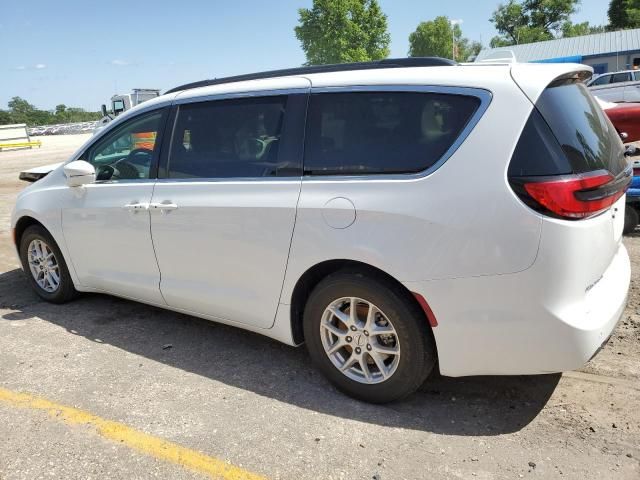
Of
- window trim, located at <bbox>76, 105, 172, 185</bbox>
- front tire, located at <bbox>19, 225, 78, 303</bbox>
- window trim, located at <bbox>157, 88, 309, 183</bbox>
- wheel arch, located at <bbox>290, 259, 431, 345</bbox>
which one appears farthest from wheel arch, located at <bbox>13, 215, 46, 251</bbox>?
wheel arch, located at <bbox>290, 259, 431, 345</bbox>

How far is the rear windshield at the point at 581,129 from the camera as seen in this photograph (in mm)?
2506

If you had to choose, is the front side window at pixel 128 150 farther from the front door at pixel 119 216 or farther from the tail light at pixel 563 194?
the tail light at pixel 563 194

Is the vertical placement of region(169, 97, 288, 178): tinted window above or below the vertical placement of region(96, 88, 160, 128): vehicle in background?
below

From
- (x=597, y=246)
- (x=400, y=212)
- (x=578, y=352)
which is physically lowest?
(x=578, y=352)

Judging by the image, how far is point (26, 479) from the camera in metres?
2.54

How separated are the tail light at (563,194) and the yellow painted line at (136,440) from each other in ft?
5.88

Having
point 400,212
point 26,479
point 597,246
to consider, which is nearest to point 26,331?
point 26,479

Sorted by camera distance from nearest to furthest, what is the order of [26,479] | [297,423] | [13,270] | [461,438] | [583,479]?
1. [583,479]
2. [26,479]
3. [461,438]
4. [297,423]
5. [13,270]

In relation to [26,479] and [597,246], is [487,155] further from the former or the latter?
[26,479]

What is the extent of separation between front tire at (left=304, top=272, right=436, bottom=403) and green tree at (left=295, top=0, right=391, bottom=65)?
190ft

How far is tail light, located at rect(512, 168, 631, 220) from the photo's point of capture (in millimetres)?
2387

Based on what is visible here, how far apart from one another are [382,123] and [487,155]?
0.62 m

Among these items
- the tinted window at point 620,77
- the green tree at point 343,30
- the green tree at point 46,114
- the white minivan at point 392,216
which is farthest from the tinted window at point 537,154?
the green tree at point 46,114

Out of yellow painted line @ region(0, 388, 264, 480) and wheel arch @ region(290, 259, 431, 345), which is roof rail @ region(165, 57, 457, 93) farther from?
yellow painted line @ region(0, 388, 264, 480)
